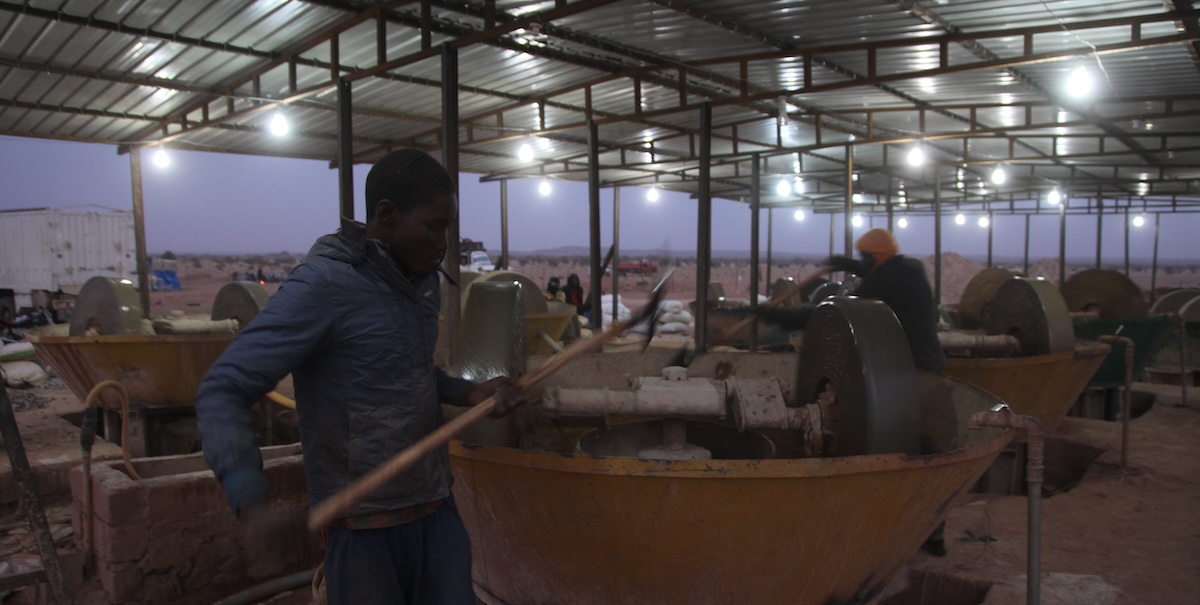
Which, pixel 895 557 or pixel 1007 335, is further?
pixel 1007 335

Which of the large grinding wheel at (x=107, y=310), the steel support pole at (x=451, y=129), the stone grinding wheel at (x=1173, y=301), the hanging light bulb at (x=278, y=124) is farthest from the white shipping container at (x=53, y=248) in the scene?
the stone grinding wheel at (x=1173, y=301)

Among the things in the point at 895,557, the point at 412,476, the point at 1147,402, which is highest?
the point at 412,476

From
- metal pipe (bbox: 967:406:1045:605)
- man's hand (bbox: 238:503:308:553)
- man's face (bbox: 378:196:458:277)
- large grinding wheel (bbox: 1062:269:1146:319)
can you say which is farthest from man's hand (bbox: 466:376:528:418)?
large grinding wheel (bbox: 1062:269:1146:319)

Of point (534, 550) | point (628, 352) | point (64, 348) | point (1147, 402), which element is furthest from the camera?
point (1147, 402)

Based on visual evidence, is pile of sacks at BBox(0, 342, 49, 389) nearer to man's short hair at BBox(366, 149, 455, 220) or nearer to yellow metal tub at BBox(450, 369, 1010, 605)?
yellow metal tub at BBox(450, 369, 1010, 605)

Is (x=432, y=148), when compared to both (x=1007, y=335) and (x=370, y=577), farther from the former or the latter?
(x=370, y=577)

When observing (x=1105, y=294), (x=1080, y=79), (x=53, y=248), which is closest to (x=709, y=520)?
(x=1080, y=79)

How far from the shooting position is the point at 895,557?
9.59 ft

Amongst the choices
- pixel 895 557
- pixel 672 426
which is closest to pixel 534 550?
pixel 672 426

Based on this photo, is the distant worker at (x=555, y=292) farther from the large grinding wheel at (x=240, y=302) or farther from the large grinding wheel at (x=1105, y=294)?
the large grinding wheel at (x=1105, y=294)

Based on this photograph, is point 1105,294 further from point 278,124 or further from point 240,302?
point 278,124

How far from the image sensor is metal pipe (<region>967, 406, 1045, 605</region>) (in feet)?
8.71

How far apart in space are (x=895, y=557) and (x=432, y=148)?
10.9m

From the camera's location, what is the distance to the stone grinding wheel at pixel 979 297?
30.9 ft
